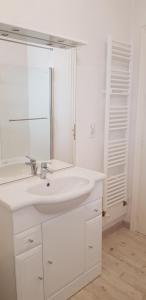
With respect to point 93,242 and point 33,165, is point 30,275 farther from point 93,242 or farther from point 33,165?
point 33,165

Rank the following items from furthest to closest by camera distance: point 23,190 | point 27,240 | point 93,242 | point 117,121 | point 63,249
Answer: point 117,121 → point 93,242 → point 63,249 → point 23,190 → point 27,240

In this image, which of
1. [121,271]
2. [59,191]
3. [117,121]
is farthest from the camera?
[117,121]

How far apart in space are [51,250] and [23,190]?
44 cm

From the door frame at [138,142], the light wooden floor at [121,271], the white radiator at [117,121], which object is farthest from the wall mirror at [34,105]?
the light wooden floor at [121,271]

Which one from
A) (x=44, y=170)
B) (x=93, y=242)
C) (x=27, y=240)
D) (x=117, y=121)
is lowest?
(x=93, y=242)

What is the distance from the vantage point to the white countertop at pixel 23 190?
1.39m

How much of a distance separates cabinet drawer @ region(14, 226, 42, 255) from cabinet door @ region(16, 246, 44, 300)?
0.11 feet

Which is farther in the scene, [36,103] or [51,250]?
[36,103]

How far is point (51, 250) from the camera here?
1634mm

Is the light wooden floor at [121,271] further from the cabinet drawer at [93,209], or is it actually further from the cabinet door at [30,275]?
the cabinet drawer at [93,209]

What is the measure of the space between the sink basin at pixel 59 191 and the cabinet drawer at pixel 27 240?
5.4 inches

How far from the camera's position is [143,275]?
2.11 meters

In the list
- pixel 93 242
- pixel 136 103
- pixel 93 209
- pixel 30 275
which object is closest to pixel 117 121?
pixel 136 103

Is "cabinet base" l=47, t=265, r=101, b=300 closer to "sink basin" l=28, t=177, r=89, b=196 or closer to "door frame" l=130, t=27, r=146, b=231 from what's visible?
"sink basin" l=28, t=177, r=89, b=196
